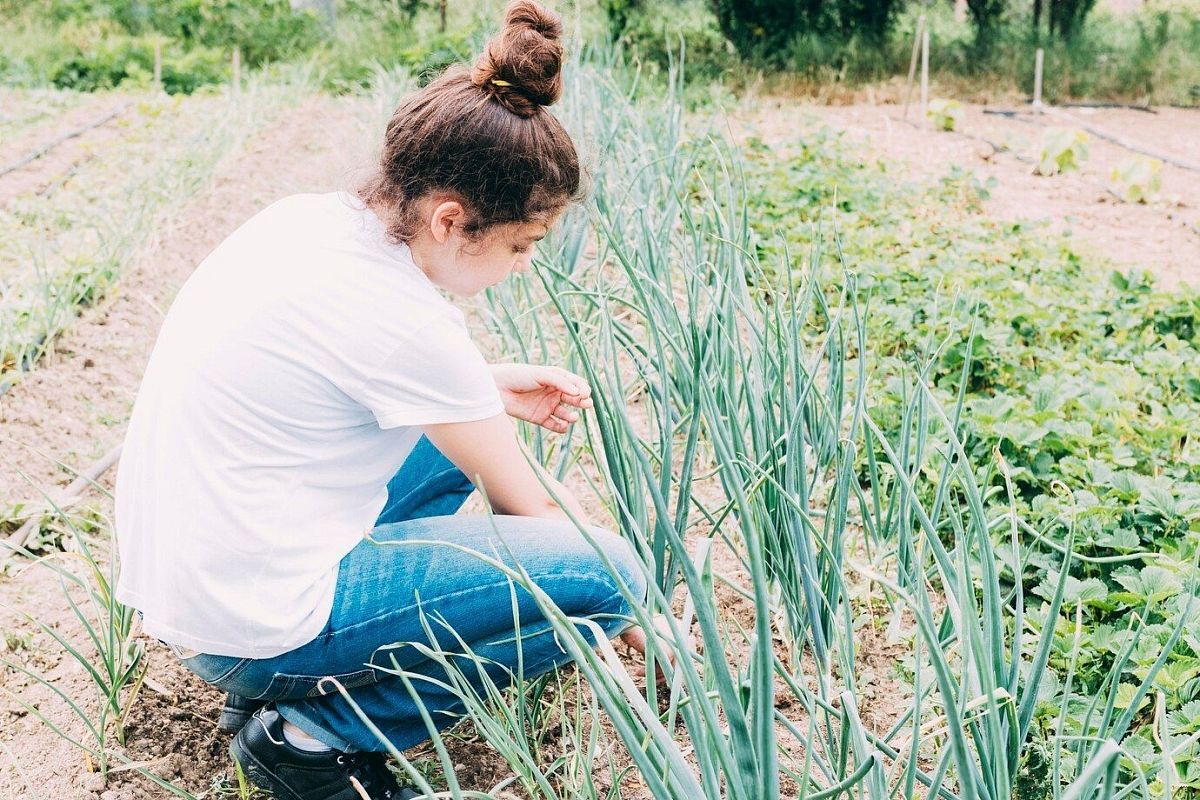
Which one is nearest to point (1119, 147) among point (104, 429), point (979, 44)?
point (979, 44)

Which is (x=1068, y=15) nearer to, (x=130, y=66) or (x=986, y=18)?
(x=986, y=18)

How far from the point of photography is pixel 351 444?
4.53 feet

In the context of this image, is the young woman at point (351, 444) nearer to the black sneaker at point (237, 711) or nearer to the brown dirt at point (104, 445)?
the black sneaker at point (237, 711)

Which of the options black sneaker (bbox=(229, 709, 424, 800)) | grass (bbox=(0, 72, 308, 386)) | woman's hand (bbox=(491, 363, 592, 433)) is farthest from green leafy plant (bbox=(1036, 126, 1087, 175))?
black sneaker (bbox=(229, 709, 424, 800))

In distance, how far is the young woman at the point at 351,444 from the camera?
130 cm

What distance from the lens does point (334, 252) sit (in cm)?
134

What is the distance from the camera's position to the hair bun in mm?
1301

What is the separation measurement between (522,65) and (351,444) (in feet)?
1.70

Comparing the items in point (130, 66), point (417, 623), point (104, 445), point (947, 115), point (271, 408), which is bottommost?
point (104, 445)

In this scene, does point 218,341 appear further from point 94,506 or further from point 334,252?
point 94,506

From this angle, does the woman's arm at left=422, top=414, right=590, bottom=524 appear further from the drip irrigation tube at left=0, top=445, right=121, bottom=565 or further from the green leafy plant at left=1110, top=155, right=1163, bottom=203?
the green leafy plant at left=1110, top=155, right=1163, bottom=203

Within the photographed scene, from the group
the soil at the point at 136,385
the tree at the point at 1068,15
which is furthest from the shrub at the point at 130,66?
the tree at the point at 1068,15


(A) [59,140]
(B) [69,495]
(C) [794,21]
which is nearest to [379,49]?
(C) [794,21]

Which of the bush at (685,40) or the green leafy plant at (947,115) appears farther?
the bush at (685,40)
